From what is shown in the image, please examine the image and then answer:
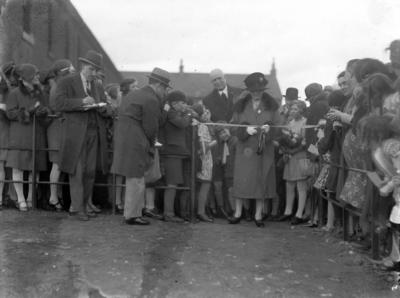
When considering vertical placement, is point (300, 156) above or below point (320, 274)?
above

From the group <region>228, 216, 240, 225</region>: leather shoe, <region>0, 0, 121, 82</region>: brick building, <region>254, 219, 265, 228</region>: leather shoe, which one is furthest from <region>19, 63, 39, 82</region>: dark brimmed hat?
<region>254, 219, 265, 228</region>: leather shoe

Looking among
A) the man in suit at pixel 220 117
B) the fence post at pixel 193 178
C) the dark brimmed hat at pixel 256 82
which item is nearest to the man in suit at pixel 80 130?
the fence post at pixel 193 178

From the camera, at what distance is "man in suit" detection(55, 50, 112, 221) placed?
666 cm

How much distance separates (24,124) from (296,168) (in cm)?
363

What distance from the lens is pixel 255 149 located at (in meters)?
7.07

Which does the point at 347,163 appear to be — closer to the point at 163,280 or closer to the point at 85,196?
the point at 163,280

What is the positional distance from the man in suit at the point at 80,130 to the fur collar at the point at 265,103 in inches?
67.2

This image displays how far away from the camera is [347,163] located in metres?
5.63

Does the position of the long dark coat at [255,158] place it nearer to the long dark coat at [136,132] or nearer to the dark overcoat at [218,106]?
the dark overcoat at [218,106]

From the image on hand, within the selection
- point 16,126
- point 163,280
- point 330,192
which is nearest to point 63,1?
point 16,126

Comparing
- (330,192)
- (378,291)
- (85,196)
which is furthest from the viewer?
(85,196)

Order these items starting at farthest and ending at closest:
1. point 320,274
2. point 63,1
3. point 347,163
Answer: point 63,1, point 347,163, point 320,274

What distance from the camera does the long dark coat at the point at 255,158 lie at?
706 cm

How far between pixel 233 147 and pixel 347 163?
225 cm
